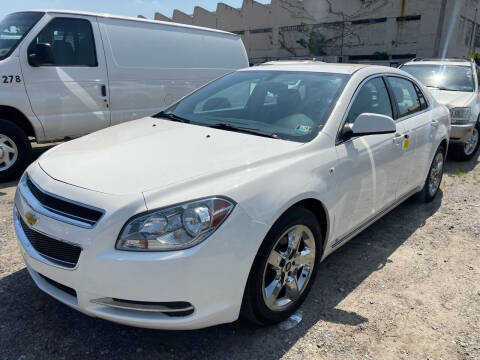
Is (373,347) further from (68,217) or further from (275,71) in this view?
(275,71)

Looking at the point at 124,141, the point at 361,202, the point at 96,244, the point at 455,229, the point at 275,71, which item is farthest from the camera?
the point at 455,229

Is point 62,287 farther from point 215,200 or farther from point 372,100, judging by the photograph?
point 372,100

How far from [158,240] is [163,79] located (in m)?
5.14

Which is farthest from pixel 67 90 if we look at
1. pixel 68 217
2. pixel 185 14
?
pixel 185 14

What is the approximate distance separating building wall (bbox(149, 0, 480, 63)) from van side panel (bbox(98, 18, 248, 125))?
22.1 metres

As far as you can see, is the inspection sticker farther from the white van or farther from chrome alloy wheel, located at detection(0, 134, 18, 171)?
chrome alloy wheel, located at detection(0, 134, 18, 171)

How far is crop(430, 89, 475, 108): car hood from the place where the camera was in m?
6.77

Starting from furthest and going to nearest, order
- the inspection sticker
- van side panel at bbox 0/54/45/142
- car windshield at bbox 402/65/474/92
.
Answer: car windshield at bbox 402/65/474/92, van side panel at bbox 0/54/45/142, the inspection sticker

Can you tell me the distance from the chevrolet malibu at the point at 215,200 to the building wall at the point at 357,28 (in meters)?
25.3

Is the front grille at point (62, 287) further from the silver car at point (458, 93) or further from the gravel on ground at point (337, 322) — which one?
the silver car at point (458, 93)

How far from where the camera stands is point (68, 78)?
5559 mm

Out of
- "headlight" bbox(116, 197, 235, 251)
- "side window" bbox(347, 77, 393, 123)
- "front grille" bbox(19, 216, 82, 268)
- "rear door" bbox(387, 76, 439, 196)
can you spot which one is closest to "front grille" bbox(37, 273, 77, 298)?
"front grille" bbox(19, 216, 82, 268)

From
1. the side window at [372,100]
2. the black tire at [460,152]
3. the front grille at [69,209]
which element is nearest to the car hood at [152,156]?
the front grille at [69,209]

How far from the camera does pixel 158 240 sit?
1949 millimetres
